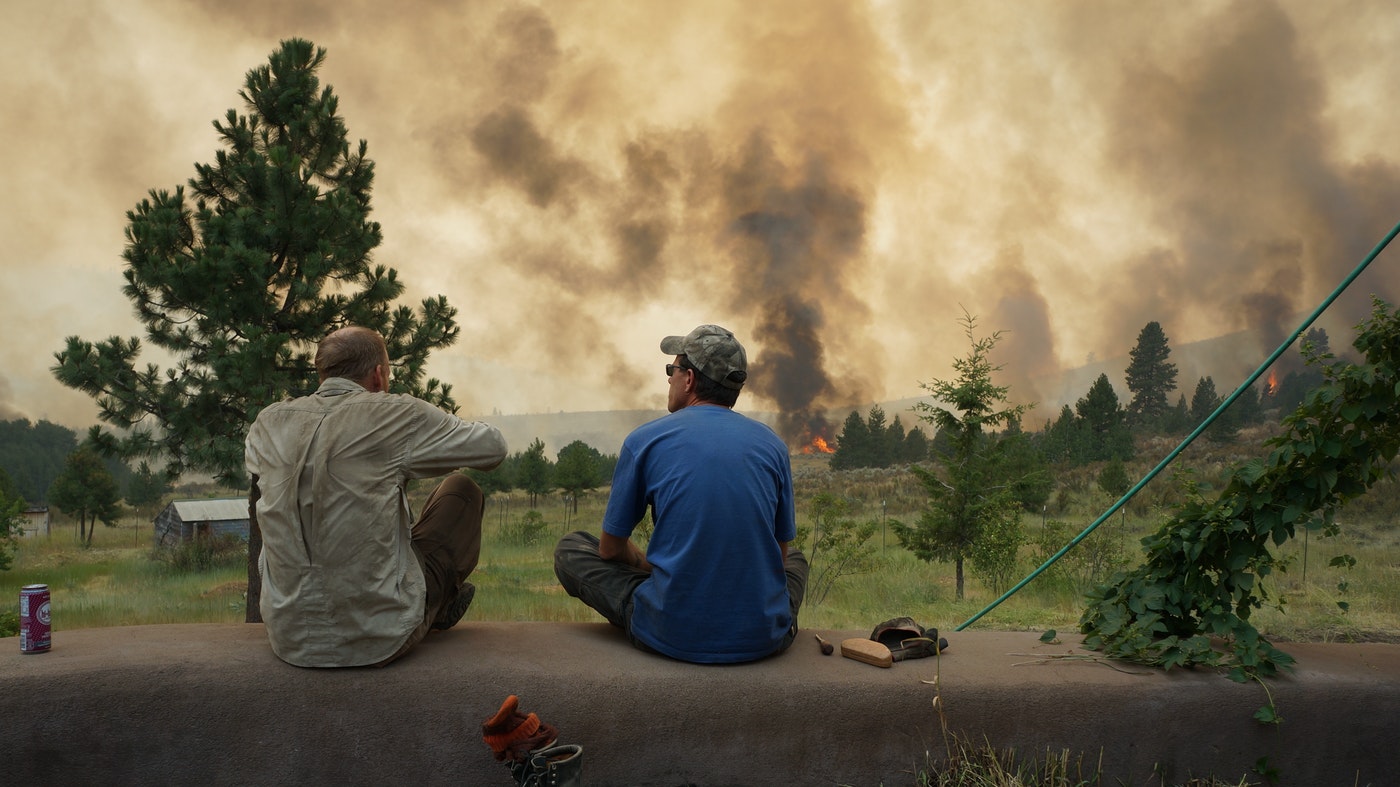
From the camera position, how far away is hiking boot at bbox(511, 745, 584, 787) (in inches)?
113

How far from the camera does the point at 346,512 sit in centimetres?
323

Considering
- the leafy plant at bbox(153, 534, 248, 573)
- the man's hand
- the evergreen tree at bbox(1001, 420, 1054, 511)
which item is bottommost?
the leafy plant at bbox(153, 534, 248, 573)

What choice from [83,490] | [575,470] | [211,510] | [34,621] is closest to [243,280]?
[34,621]

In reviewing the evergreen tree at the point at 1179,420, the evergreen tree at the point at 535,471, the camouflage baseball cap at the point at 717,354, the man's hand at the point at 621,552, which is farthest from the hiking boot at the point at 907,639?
the evergreen tree at the point at 1179,420

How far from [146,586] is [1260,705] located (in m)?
15.6

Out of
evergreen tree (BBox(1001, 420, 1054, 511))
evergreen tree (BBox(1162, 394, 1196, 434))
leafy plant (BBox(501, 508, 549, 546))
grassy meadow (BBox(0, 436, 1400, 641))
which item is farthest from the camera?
evergreen tree (BBox(1162, 394, 1196, 434))

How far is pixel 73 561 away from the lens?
64.8 ft

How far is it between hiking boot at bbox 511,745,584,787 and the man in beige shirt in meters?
0.74

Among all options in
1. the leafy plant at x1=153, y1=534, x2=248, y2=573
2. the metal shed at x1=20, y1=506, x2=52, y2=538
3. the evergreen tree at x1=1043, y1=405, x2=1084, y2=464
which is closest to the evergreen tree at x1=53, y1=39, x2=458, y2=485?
the leafy plant at x1=153, y1=534, x2=248, y2=573

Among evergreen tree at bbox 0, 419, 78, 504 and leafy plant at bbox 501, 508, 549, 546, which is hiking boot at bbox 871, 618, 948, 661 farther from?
evergreen tree at bbox 0, 419, 78, 504

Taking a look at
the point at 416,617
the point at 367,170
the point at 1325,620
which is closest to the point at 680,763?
the point at 416,617

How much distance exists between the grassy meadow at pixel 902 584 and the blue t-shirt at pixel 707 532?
2.14 meters

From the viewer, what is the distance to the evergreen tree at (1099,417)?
3447cm

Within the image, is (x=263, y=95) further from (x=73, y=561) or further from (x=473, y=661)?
(x=73, y=561)
